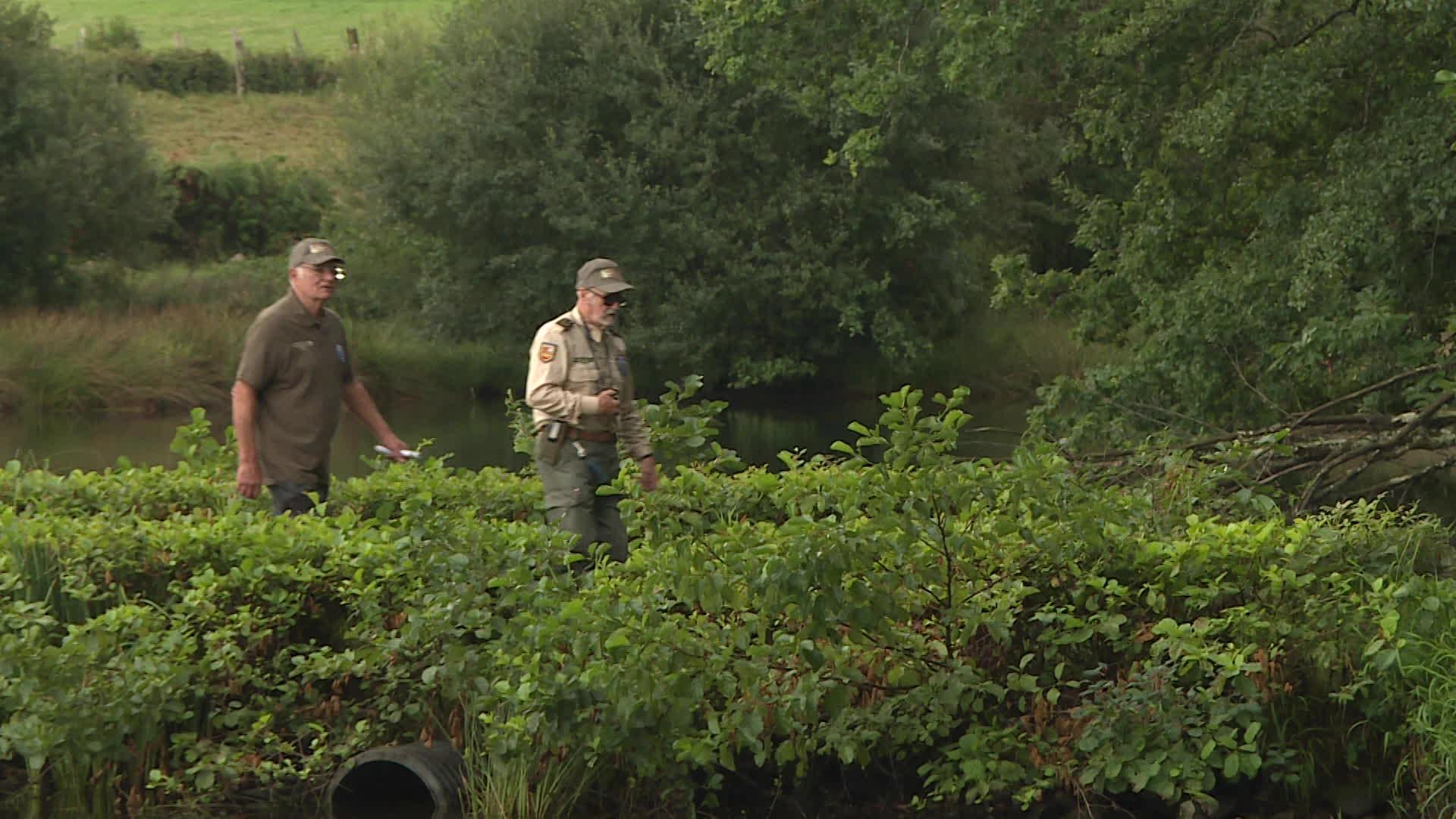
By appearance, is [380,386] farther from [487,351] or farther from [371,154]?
[371,154]

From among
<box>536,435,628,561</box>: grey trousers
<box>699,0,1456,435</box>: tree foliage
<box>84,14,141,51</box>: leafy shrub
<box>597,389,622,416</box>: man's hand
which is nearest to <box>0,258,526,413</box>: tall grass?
<box>699,0,1456,435</box>: tree foliage

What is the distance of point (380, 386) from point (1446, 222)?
23.5m

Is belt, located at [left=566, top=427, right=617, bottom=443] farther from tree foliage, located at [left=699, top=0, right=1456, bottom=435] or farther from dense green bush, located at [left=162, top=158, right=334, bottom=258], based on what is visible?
dense green bush, located at [left=162, top=158, right=334, bottom=258]

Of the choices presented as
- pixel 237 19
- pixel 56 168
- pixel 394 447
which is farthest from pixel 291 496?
pixel 237 19

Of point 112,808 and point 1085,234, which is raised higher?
point 112,808

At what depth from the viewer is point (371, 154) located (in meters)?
37.0

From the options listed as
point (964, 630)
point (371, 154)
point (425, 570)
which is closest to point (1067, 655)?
point (964, 630)

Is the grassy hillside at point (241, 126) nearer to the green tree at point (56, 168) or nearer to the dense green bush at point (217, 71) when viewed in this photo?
the dense green bush at point (217, 71)

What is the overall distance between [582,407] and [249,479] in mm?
1632

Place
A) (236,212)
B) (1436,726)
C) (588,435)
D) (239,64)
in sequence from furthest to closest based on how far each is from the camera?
1. (239,64)
2. (236,212)
3. (588,435)
4. (1436,726)

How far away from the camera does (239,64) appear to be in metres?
66.9

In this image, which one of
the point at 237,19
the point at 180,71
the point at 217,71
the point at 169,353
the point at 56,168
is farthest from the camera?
the point at 237,19

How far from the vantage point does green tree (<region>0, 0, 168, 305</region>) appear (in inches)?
1464

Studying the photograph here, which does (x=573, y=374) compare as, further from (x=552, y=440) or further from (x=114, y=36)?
(x=114, y=36)
